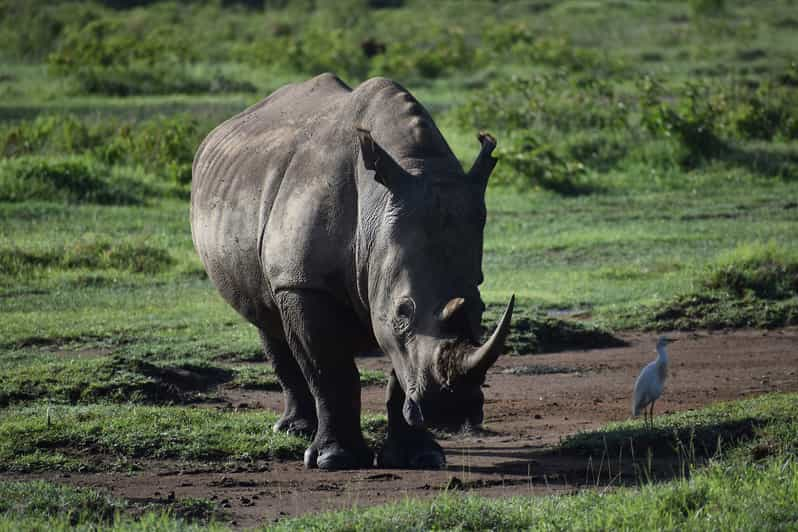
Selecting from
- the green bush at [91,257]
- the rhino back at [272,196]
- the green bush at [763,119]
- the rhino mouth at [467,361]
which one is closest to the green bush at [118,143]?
the green bush at [91,257]

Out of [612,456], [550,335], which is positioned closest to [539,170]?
[550,335]

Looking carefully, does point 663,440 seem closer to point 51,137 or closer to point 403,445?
point 403,445

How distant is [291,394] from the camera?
307 inches

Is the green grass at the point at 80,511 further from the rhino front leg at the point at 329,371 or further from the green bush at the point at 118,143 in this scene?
the green bush at the point at 118,143

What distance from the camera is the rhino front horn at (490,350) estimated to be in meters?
5.35

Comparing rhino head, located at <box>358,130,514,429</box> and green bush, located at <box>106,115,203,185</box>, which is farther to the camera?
green bush, located at <box>106,115,203,185</box>

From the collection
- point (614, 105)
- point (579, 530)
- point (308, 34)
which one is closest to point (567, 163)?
point (614, 105)

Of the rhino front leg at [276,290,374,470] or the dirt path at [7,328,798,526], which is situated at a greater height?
the rhino front leg at [276,290,374,470]

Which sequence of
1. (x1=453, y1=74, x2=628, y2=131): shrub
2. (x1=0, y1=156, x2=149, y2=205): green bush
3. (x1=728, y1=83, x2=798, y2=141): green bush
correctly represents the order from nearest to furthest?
(x1=0, y1=156, x2=149, y2=205): green bush, (x1=728, y1=83, x2=798, y2=141): green bush, (x1=453, y1=74, x2=628, y2=131): shrub

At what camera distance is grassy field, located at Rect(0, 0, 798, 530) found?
634 centimetres

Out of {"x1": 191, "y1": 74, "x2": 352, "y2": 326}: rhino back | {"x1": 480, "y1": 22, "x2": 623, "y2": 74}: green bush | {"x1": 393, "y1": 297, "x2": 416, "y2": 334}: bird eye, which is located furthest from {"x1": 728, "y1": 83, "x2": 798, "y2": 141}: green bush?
{"x1": 393, "y1": 297, "x2": 416, "y2": 334}: bird eye

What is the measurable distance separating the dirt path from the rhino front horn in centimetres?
72

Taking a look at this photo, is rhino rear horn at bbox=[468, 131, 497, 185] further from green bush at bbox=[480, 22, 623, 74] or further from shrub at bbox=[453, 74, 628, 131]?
green bush at bbox=[480, 22, 623, 74]

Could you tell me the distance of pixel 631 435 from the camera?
22.8 ft
